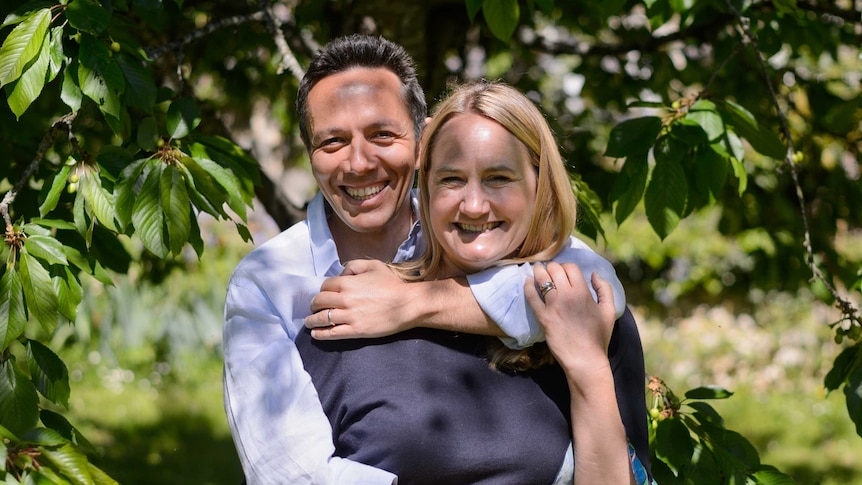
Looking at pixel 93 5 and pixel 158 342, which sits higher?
pixel 93 5

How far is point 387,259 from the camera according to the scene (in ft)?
8.14

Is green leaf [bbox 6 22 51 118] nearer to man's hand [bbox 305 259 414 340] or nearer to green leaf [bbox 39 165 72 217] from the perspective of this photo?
green leaf [bbox 39 165 72 217]

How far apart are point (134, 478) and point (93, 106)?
134 inches

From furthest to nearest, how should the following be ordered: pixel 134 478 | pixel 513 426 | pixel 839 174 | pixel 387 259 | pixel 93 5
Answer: pixel 134 478
pixel 839 174
pixel 387 259
pixel 93 5
pixel 513 426

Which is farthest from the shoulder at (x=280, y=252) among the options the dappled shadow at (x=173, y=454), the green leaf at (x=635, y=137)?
the dappled shadow at (x=173, y=454)

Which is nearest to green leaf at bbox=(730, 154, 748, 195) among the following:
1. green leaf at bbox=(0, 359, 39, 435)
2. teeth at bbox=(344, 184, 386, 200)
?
teeth at bbox=(344, 184, 386, 200)

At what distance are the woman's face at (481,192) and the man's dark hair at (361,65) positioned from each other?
0.43m

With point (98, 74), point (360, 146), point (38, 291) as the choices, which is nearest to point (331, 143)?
point (360, 146)

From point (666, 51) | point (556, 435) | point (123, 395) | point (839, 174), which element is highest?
point (556, 435)

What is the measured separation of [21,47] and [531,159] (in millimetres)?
1157

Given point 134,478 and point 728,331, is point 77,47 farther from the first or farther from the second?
point 728,331

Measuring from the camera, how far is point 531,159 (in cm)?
206

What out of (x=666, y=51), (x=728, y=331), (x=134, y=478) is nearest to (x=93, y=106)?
(x=666, y=51)

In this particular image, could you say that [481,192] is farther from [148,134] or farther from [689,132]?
[148,134]
